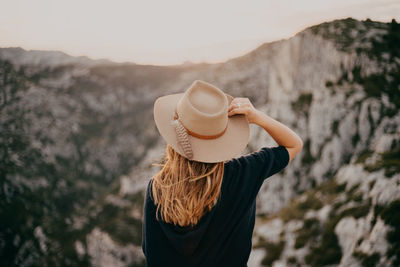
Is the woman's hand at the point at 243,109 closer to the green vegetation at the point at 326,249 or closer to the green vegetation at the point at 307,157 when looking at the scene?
the green vegetation at the point at 326,249

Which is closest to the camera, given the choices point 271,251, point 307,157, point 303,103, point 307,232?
point 307,232

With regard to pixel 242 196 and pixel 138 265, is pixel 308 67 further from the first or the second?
pixel 138 265

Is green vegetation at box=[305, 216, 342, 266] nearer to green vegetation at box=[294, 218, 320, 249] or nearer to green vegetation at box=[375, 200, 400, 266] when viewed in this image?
green vegetation at box=[294, 218, 320, 249]

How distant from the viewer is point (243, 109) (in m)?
2.81

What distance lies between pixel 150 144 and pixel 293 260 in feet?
488

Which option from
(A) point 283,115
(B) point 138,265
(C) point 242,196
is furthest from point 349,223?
(B) point 138,265

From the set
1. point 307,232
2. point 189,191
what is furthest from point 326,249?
point 189,191

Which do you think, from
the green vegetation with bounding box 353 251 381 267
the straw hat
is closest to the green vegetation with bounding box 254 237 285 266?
the green vegetation with bounding box 353 251 381 267

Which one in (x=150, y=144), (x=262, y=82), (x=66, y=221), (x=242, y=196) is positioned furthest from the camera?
(x=150, y=144)

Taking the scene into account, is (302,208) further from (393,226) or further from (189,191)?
(189,191)

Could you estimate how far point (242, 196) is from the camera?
2.66 m

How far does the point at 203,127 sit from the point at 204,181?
0.57 m

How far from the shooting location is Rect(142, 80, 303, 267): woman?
95.7 inches

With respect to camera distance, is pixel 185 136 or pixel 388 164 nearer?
pixel 185 136
